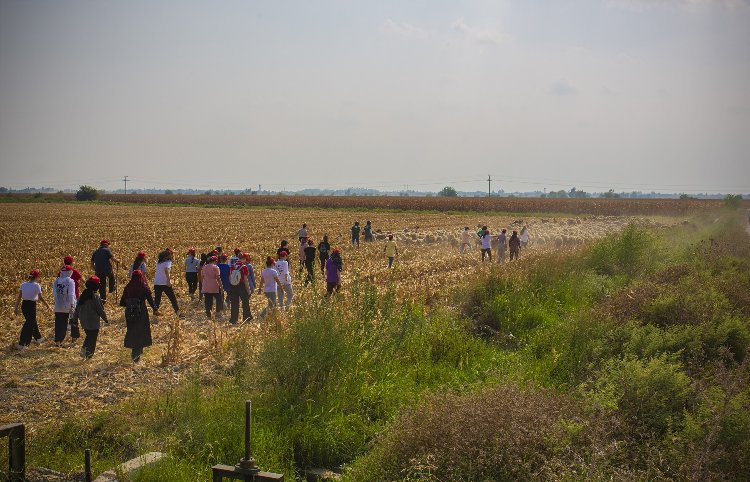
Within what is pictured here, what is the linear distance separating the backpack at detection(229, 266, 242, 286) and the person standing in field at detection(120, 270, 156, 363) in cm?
263

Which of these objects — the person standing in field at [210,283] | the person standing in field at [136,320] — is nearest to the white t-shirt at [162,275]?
the person standing in field at [210,283]

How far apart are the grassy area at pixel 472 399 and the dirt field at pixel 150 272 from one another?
1196mm

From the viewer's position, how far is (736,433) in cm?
630

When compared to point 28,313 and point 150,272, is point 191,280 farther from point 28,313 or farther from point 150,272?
point 150,272

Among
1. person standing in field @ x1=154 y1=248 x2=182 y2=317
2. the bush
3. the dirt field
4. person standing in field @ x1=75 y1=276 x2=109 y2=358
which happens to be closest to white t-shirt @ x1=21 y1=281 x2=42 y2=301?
the dirt field

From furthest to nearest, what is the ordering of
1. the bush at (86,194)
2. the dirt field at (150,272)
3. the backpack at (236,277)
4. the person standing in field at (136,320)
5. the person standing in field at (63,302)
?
the bush at (86,194) → the backpack at (236,277) → the person standing in field at (63,302) → the person standing in field at (136,320) → the dirt field at (150,272)

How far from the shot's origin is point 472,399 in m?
7.06

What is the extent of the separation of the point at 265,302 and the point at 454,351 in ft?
24.7

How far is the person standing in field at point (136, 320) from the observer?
11906 mm

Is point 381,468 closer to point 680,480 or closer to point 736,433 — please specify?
point 680,480

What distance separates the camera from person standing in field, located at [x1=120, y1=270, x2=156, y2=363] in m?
11.9

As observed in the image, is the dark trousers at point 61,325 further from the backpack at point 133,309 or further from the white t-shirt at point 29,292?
the backpack at point 133,309

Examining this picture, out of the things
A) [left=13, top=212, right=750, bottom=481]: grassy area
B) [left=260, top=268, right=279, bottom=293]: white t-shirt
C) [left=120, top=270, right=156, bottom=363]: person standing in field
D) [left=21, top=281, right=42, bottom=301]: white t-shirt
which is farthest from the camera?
[left=260, top=268, right=279, bottom=293]: white t-shirt

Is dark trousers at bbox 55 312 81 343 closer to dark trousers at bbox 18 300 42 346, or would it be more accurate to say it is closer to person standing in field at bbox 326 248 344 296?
dark trousers at bbox 18 300 42 346
